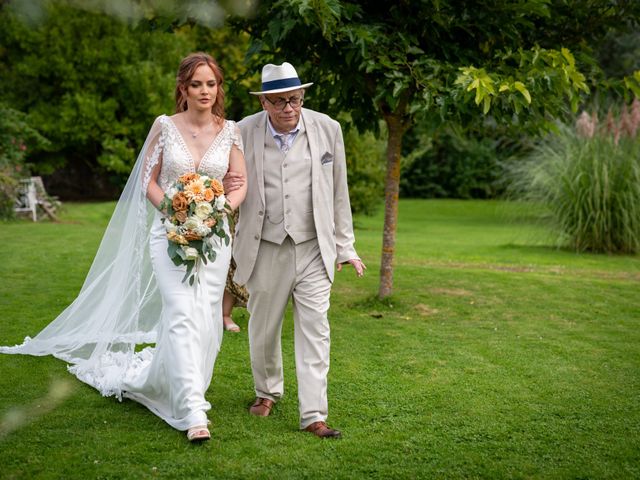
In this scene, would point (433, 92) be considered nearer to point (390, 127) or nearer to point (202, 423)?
point (390, 127)

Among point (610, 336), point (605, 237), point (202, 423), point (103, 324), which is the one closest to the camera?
point (202, 423)

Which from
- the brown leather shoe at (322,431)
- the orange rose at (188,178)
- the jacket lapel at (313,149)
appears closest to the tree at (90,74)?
the jacket lapel at (313,149)

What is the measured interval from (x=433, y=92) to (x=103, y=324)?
3470 mm

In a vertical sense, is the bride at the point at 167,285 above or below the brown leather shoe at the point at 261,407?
above

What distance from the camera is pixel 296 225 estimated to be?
4910 millimetres

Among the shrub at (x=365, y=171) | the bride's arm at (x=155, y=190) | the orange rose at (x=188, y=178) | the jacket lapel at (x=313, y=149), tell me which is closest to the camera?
the orange rose at (x=188, y=178)

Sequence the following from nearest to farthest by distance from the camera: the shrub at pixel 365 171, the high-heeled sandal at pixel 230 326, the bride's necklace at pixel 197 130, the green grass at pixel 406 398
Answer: the green grass at pixel 406 398 → the bride's necklace at pixel 197 130 → the high-heeled sandal at pixel 230 326 → the shrub at pixel 365 171

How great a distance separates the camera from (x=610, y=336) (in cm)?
773

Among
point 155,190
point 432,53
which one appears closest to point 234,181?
point 155,190

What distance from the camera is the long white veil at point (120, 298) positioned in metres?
5.69

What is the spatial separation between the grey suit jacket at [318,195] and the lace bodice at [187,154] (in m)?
0.11

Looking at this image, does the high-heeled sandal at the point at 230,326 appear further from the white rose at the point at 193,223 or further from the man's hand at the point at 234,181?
the white rose at the point at 193,223

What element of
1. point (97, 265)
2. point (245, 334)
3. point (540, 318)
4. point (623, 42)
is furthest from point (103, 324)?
point (623, 42)

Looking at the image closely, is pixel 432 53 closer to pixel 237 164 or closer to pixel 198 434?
pixel 237 164
